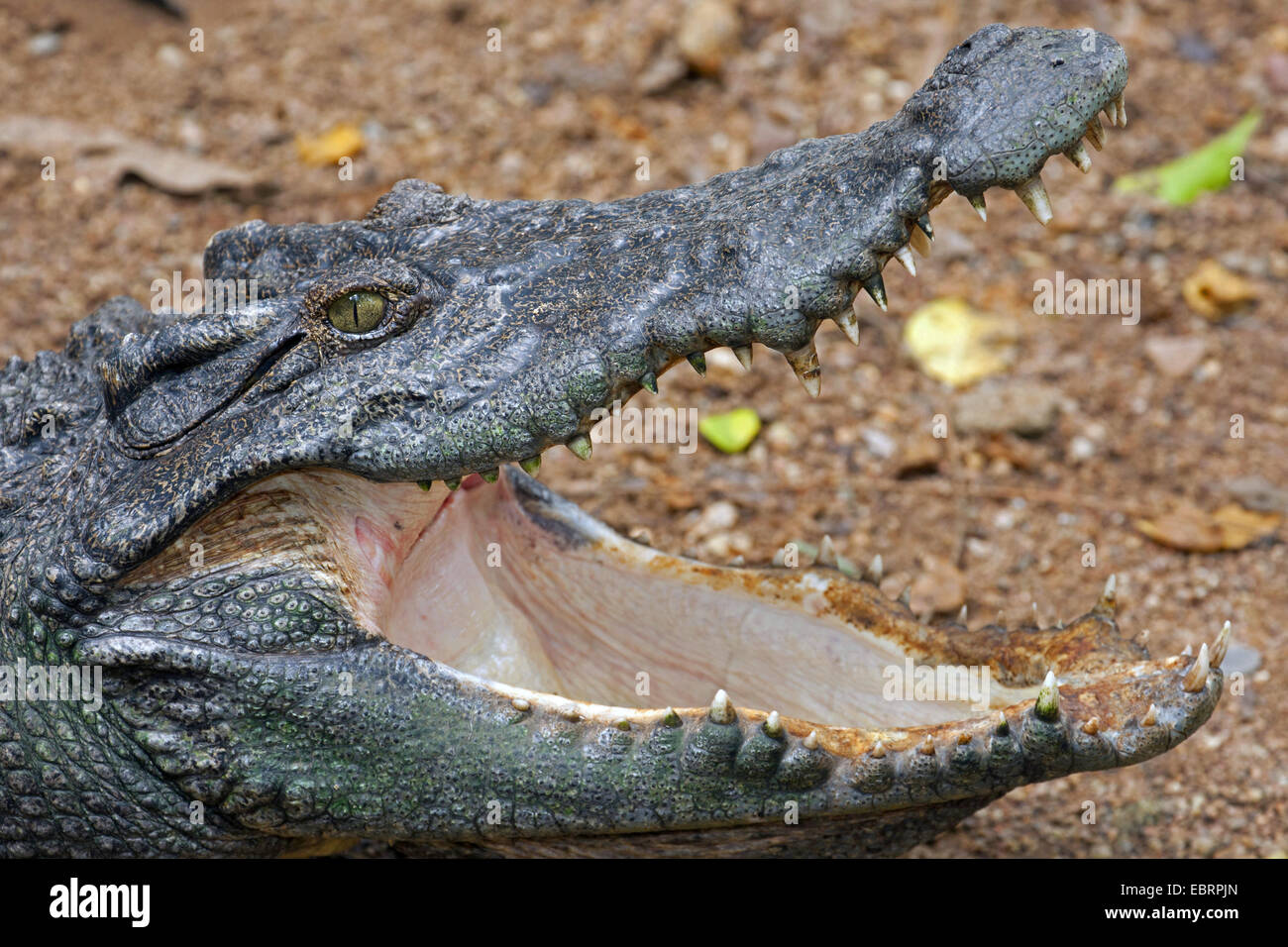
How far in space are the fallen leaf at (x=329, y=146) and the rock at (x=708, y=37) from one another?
1.76 m

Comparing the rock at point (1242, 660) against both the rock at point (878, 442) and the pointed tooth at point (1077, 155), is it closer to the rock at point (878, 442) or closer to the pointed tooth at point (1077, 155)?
the rock at point (878, 442)

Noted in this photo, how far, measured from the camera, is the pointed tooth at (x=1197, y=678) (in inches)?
111

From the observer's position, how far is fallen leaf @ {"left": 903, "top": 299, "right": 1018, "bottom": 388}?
5.48 metres

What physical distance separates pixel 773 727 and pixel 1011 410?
2.84 m

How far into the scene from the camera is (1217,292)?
5566mm

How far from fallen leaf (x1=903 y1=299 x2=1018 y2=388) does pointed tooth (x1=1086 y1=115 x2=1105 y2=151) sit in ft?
9.03

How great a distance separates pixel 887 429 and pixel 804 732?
2.64 metres

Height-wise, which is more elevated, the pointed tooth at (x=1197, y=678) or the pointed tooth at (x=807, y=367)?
the pointed tooth at (x=807, y=367)

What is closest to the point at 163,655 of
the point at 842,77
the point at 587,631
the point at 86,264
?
the point at 587,631

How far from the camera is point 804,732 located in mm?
2832

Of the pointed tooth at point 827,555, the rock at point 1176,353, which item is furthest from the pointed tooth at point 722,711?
the rock at point 1176,353

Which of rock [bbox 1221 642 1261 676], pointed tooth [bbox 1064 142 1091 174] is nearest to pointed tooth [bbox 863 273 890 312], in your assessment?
pointed tooth [bbox 1064 142 1091 174]

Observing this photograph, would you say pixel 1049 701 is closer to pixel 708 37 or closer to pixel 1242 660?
pixel 1242 660
